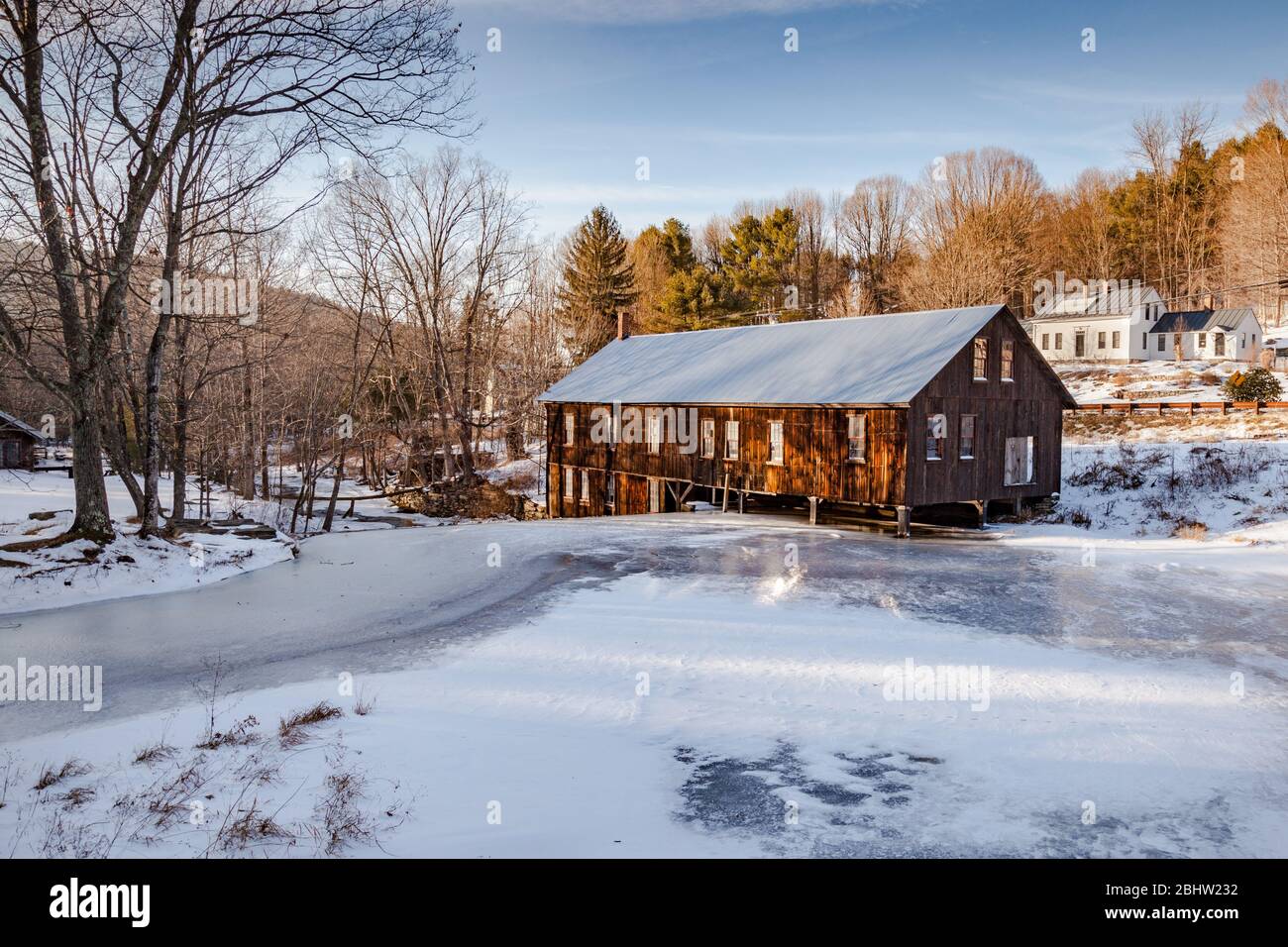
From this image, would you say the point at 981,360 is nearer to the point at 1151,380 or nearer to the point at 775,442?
the point at 775,442

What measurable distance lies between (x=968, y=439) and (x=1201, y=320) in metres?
42.9

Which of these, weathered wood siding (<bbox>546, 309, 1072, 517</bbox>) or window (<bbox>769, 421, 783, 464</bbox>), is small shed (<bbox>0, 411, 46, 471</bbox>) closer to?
weathered wood siding (<bbox>546, 309, 1072, 517</bbox>)

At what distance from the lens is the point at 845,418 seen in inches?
945

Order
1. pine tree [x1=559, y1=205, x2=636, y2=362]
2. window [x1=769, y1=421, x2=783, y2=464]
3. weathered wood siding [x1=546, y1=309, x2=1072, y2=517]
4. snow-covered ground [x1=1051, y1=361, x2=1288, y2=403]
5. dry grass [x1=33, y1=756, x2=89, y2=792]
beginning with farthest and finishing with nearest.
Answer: pine tree [x1=559, y1=205, x2=636, y2=362]
snow-covered ground [x1=1051, y1=361, x2=1288, y2=403]
window [x1=769, y1=421, x2=783, y2=464]
weathered wood siding [x1=546, y1=309, x2=1072, y2=517]
dry grass [x1=33, y1=756, x2=89, y2=792]

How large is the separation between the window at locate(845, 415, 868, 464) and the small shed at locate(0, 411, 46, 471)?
1671 inches

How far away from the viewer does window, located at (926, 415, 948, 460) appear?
77.6 feet

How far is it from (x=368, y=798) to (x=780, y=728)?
168 inches

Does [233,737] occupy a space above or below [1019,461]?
below

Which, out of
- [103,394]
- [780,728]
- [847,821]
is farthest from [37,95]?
[847,821]

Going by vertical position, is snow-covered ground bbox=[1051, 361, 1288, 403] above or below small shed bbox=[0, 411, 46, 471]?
above

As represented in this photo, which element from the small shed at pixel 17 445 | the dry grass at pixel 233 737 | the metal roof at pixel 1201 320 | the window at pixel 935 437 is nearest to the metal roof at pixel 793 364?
the window at pixel 935 437

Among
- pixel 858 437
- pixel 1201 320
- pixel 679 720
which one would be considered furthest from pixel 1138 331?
pixel 679 720

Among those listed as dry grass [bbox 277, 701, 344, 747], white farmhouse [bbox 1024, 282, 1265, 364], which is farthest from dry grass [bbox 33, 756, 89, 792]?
white farmhouse [bbox 1024, 282, 1265, 364]
